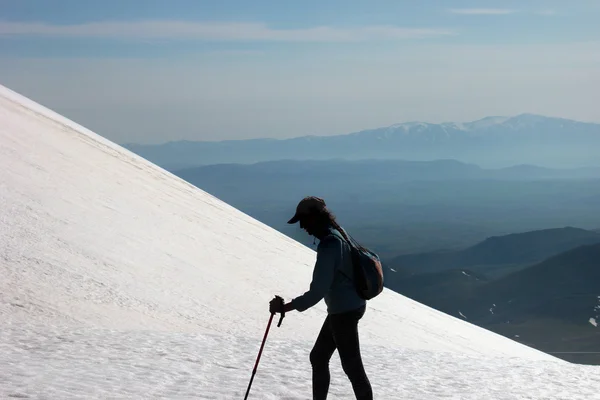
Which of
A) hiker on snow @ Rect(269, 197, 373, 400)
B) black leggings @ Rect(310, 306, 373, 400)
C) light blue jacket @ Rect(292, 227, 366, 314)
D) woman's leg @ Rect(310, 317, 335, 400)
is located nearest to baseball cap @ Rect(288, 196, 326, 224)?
hiker on snow @ Rect(269, 197, 373, 400)

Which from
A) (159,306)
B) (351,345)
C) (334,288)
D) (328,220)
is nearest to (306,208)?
(328,220)

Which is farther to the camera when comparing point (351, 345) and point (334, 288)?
point (351, 345)

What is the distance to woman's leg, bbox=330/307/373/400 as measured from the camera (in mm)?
6984

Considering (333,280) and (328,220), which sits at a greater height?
(328,220)

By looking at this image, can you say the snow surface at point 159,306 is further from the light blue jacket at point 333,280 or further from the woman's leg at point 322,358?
the light blue jacket at point 333,280

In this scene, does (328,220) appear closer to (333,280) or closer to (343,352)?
(333,280)

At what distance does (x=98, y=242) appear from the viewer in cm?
2295

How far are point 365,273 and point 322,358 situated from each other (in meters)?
1.01

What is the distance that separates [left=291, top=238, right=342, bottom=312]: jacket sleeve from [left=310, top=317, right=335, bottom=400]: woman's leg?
57 cm

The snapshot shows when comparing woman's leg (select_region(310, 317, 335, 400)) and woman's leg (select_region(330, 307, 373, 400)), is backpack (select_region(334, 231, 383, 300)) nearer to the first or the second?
woman's leg (select_region(330, 307, 373, 400))

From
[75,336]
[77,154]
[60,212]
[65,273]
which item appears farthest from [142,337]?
[77,154]

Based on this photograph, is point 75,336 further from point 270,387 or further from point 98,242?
point 98,242

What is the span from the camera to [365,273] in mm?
6836

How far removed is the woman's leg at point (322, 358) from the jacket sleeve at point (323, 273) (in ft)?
1.87
